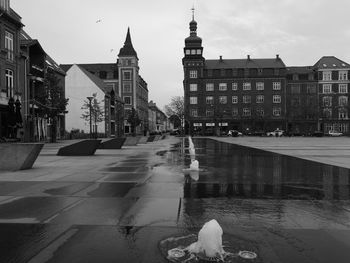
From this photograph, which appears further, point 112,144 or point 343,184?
point 112,144

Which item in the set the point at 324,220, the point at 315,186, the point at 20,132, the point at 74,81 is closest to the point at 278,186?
the point at 315,186

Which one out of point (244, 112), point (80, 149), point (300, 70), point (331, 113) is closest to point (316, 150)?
point (80, 149)

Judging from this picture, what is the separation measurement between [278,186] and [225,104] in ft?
347

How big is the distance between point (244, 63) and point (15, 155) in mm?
109761

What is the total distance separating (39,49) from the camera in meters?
47.0

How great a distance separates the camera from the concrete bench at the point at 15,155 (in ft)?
47.5

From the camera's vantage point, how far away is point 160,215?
7.21 metres

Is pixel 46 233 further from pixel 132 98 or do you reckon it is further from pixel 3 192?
pixel 132 98

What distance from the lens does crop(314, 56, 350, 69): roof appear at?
380ft

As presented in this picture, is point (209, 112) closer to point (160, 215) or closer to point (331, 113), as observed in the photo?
point (331, 113)

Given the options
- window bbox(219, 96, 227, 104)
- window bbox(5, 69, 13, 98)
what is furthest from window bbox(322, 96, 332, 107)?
window bbox(5, 69, 13, 98)

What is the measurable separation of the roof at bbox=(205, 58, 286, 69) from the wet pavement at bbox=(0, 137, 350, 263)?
107412 millimetres

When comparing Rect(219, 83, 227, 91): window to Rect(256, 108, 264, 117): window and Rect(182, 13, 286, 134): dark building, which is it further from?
Rect(256, 108, 264, 117): window

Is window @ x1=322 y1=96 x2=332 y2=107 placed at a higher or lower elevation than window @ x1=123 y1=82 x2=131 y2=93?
lower
